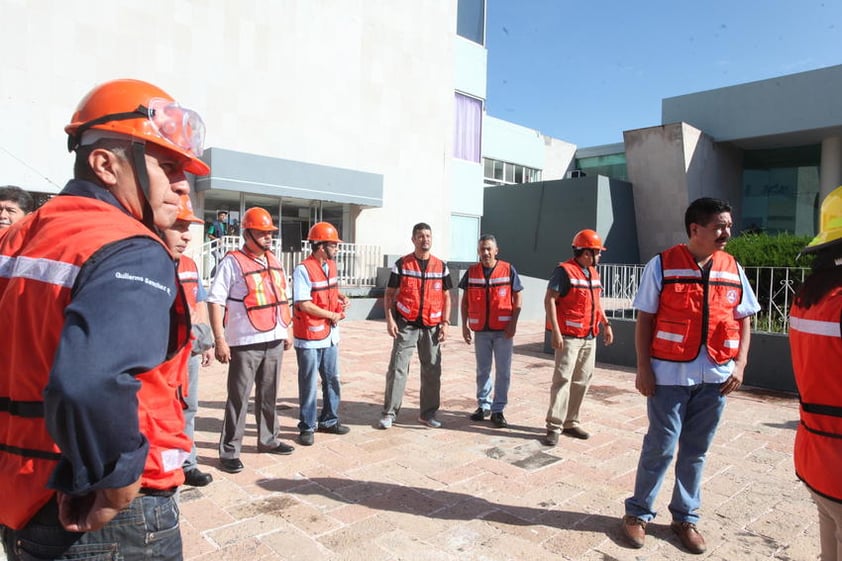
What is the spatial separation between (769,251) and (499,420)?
665 centimetres

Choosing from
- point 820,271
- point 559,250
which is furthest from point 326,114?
point 820,271

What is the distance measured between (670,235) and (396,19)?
12.7 meters

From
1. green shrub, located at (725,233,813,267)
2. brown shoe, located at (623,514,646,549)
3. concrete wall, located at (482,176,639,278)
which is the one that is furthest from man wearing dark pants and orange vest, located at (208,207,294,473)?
concrete wall, located at (482,176,639,278)

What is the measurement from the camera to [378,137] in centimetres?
1680

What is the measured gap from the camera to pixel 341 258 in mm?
15070

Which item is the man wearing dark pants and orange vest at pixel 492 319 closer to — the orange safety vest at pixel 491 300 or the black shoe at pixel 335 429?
the orange safety vest at pixel 491 300

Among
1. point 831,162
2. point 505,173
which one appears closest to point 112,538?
point 831,162

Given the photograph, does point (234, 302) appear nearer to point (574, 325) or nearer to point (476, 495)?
point (476, 495)

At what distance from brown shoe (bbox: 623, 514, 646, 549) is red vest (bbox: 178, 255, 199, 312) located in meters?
3.29

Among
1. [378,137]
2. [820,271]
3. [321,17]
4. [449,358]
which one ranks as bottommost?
[449,358]

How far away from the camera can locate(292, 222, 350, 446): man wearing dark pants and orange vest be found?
5020mm

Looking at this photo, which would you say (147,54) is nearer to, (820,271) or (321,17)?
(321,17)

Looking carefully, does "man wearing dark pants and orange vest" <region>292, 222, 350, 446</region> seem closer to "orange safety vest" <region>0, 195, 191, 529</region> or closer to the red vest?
the red vest

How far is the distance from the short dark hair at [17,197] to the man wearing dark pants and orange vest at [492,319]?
3.89 m
